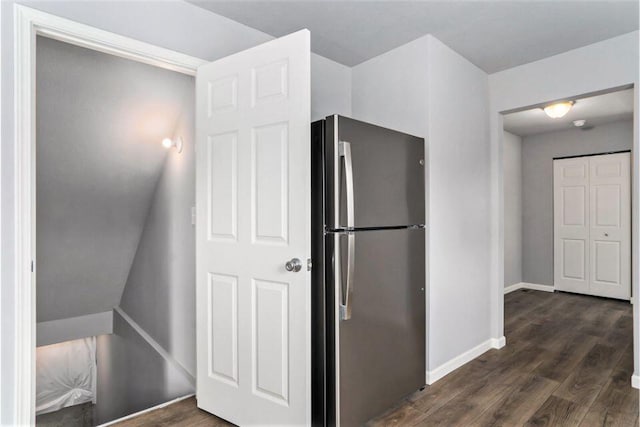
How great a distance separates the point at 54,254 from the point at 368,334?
299 centimetres

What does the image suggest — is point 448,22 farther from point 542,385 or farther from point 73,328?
point 73,328

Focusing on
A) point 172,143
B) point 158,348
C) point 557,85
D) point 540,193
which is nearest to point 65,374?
point 158,348

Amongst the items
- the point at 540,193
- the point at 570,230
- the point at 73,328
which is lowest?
the point at 73,328

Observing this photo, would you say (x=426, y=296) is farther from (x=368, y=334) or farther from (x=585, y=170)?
(x=585, y=170)

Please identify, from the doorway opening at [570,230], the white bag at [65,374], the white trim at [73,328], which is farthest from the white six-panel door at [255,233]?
the white bag at [65,374]

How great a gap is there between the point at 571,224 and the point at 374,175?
16.1 feet

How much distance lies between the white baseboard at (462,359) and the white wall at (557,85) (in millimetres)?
93

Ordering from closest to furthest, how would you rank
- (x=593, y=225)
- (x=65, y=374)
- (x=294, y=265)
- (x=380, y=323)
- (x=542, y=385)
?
(x=294, y=265) < (x=380, y=323) < (x=542, y=385) < (x=65, y=374) < (x=593, y=225)

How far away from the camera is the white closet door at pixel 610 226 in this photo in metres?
5.24

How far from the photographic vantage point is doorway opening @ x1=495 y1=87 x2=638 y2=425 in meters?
3.85

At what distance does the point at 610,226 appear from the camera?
17.7 feet

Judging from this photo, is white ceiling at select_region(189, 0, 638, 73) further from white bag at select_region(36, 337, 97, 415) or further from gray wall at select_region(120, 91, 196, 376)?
white bag at select_region(36, 337, 97, 415)

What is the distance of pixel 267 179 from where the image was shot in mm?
2021

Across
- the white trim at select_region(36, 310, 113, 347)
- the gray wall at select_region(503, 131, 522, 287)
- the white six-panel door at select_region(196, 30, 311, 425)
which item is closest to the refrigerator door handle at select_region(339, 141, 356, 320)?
the white six-panel door at select_region(196, 30, 311, 425)
